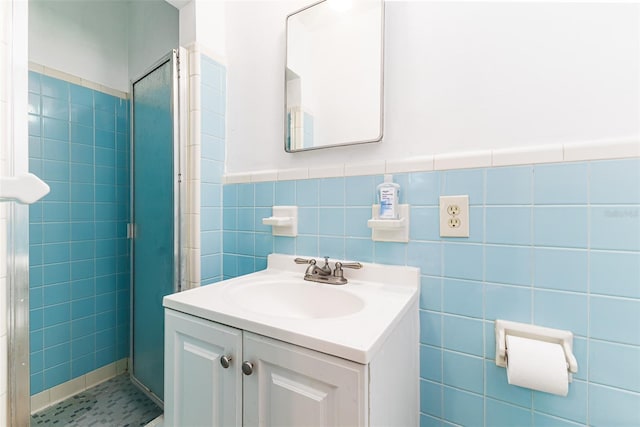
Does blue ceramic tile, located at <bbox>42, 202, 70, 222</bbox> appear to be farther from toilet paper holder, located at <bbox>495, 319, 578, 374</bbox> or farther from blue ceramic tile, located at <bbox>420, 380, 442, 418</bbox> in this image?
toilet paper holder, located at <bbox>495, 319, 578, 374</bbox>

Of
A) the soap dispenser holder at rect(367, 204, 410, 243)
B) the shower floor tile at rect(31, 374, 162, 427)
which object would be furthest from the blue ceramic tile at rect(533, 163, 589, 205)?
the shower floor tile at rect(31, 374, 162, 427)

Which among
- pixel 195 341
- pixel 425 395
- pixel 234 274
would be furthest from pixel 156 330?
pixel 425 395

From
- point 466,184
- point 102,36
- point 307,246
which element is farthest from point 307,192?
point 102,36

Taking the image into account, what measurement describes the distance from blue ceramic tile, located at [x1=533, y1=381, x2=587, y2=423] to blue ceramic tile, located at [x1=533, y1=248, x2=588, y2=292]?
0.82 ft

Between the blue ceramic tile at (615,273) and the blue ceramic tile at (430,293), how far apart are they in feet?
1.20

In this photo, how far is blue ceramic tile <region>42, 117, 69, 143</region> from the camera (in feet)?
4.97

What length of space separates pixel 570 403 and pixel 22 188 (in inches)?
50.5

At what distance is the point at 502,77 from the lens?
82 centimetres

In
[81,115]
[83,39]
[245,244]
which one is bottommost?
[245,244]

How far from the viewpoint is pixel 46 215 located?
1.51 metres

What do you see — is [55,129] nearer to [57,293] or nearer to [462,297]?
[57,293]

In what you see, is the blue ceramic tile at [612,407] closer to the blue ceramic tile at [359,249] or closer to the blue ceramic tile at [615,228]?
the blue ceramic tile at [615,228]

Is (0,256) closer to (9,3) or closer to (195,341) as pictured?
(195,341)

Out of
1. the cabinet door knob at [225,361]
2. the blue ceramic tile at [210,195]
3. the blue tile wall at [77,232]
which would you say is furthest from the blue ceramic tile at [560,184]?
the blue tile wall at [77,232]
